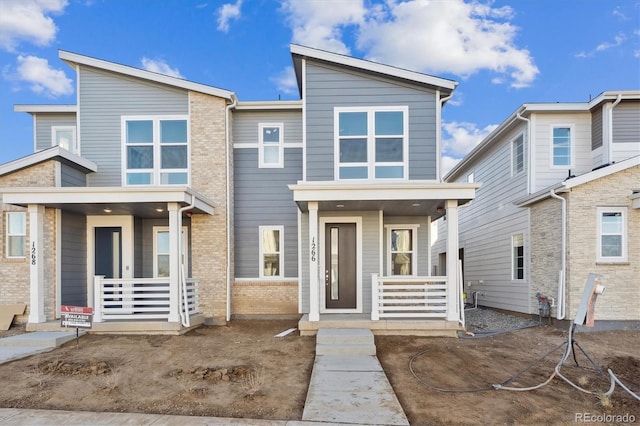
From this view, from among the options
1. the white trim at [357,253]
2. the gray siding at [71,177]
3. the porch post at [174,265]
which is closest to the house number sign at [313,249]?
the white trim at [357,253]

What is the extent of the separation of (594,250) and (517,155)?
3764 mm

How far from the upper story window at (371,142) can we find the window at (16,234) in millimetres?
7730

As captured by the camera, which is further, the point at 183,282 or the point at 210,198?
the point at 210,198

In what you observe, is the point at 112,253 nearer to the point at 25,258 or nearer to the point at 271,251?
the point at 25,258

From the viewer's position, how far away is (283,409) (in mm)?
4246

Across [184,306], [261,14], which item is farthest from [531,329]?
[261,14]

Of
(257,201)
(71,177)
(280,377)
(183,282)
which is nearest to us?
(280,377)

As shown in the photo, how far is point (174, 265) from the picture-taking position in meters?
8.16

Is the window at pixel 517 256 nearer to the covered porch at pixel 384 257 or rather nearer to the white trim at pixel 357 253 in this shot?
the covered porch at pixel 384 257

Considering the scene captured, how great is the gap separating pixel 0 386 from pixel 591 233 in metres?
11.5

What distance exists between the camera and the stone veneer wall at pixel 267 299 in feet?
33.3

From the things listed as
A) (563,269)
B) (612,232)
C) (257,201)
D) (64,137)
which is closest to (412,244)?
(563,269)

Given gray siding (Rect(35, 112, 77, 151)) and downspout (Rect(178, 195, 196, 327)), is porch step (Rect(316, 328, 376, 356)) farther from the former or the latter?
gray siding (Rect(35, 112, 77, 151))

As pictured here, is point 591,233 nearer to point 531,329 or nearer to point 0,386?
point 531,329
